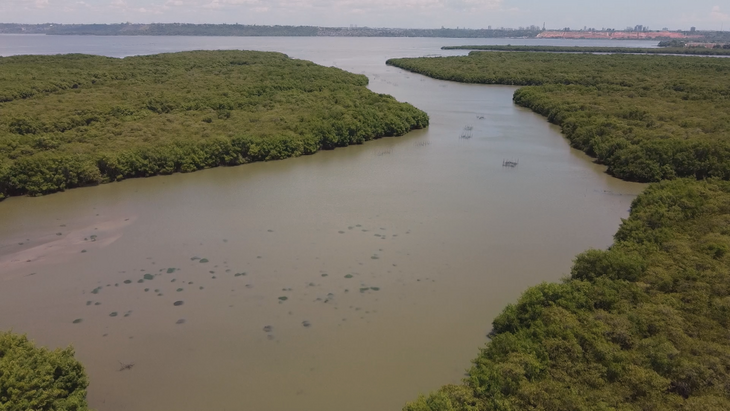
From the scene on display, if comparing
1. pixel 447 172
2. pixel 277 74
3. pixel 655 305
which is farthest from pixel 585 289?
pixel 277 74

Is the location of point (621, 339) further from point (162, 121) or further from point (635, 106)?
point (635, 106)

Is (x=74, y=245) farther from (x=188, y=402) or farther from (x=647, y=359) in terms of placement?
(x=647, y=359)

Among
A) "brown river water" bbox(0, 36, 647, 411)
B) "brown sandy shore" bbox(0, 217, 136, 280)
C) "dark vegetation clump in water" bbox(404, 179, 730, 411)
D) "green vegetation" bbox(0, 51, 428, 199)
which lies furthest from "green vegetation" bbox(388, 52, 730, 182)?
"brown sandy shore" bbox(0, 217, 136, 280)

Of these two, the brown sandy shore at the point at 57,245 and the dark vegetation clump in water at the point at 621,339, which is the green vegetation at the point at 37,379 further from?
the brown sandy shore at the point at 57,245

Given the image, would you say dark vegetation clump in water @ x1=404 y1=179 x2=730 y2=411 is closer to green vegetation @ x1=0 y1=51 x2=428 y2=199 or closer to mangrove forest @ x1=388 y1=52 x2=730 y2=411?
mangrove forest @ x1=388 y1=52 x2=730 y2=411

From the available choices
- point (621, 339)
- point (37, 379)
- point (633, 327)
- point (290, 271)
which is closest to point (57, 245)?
point (290, 271)

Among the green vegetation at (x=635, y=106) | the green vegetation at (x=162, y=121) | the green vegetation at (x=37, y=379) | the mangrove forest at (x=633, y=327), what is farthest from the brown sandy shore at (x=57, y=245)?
the green vegetation at (x=635, y=106)
